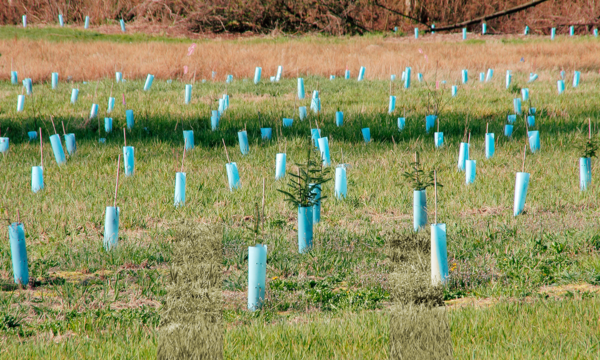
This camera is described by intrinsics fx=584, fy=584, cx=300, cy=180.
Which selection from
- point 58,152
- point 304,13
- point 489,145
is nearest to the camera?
point 58,152

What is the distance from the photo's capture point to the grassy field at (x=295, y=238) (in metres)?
3.21

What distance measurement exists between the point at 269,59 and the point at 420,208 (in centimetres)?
1435

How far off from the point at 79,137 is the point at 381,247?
618cm

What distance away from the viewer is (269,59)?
60.9 ft

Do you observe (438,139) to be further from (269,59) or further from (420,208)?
(269,59)

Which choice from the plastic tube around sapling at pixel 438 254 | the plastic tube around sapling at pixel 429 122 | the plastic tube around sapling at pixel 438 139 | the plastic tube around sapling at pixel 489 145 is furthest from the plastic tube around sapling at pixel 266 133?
the plastic tube around sapling at pixel 438 254

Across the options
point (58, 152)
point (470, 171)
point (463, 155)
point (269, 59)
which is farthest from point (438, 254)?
point (269, 59)

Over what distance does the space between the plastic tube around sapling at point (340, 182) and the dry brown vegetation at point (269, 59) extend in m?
11.0

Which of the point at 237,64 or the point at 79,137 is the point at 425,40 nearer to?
the point at 237,64

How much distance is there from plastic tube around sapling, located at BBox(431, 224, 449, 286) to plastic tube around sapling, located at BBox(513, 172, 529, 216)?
1.97m

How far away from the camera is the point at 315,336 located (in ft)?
10.4

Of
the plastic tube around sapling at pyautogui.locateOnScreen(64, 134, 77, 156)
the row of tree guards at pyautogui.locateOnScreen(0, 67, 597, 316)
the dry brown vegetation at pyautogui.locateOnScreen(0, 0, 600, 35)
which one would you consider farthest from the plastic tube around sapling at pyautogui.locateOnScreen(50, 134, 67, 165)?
the dry brown vegetation at pyautogui.locateOnScreen(0, 0, 600, 35)

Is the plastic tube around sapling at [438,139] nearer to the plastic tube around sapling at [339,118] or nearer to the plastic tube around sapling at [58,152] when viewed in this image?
the plastic tube around sapling at [339,118]

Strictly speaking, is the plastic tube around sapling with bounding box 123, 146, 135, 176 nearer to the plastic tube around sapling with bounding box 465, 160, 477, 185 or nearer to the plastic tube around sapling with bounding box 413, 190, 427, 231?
the plastic tube around sapling with bounding box 413, 190, 427, 231
